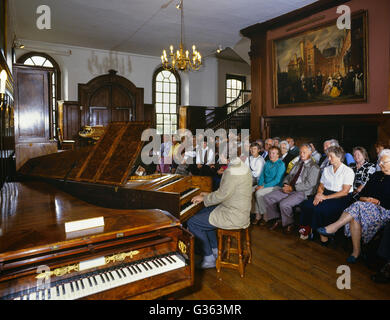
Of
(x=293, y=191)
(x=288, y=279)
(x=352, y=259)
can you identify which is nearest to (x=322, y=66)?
(x=293, y=191)

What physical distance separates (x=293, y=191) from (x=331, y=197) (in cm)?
73

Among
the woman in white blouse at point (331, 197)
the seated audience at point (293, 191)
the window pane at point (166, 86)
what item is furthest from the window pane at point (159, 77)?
the woman in white blouse at point (331, 197)

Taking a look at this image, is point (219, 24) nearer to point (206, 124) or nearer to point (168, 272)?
point (206, 124)

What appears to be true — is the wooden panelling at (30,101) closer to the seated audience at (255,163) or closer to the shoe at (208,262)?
the shoe at (208,262)

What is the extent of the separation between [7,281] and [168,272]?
0.82 meters

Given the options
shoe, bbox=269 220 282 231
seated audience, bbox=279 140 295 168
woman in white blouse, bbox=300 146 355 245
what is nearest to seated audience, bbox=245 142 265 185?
seated audience, bbox=279 140 295 168

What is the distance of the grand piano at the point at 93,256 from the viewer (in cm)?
141

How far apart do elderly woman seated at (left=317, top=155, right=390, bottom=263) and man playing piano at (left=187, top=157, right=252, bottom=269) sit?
136 centimetres

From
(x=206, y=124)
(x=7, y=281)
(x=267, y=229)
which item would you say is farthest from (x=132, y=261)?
(x=206, y=124)

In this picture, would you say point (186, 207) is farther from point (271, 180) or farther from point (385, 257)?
point (271, 180)

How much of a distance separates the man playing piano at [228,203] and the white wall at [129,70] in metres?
8.49
